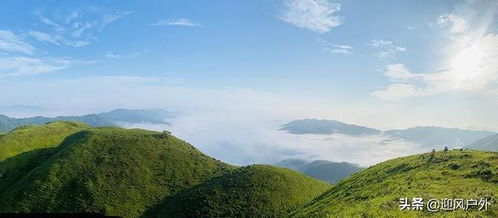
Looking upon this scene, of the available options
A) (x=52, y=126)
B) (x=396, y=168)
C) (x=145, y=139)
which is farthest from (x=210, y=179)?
(x=52, y=126)

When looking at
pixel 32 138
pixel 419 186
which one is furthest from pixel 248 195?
pixel 32 138

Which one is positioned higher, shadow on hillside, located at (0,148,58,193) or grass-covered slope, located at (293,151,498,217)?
grass-covered slope, located at (293,151,498,217)

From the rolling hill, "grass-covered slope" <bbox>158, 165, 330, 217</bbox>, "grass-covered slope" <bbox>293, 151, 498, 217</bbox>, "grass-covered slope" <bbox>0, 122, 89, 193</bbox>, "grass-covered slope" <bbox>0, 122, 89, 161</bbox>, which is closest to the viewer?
"grass-covered slope" <bbox>293, 151, 498, 217</bbox>

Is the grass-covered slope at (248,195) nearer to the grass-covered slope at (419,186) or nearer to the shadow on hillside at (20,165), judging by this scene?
the grass-covered slope at (419,186)

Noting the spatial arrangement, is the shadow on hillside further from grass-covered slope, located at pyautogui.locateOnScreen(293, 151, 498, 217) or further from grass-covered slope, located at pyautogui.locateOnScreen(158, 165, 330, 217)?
grass-covered slope, located at pyautogui.locateOnScreen(293, 151, 498, 217)

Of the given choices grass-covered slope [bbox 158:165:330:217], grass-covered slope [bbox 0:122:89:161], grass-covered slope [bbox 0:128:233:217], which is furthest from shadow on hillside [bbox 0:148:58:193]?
grass-covered slope [bbox 158:165:330:217]

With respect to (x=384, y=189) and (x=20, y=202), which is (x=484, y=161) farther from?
(x=20, y=202)

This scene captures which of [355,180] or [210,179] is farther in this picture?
[210,179]
